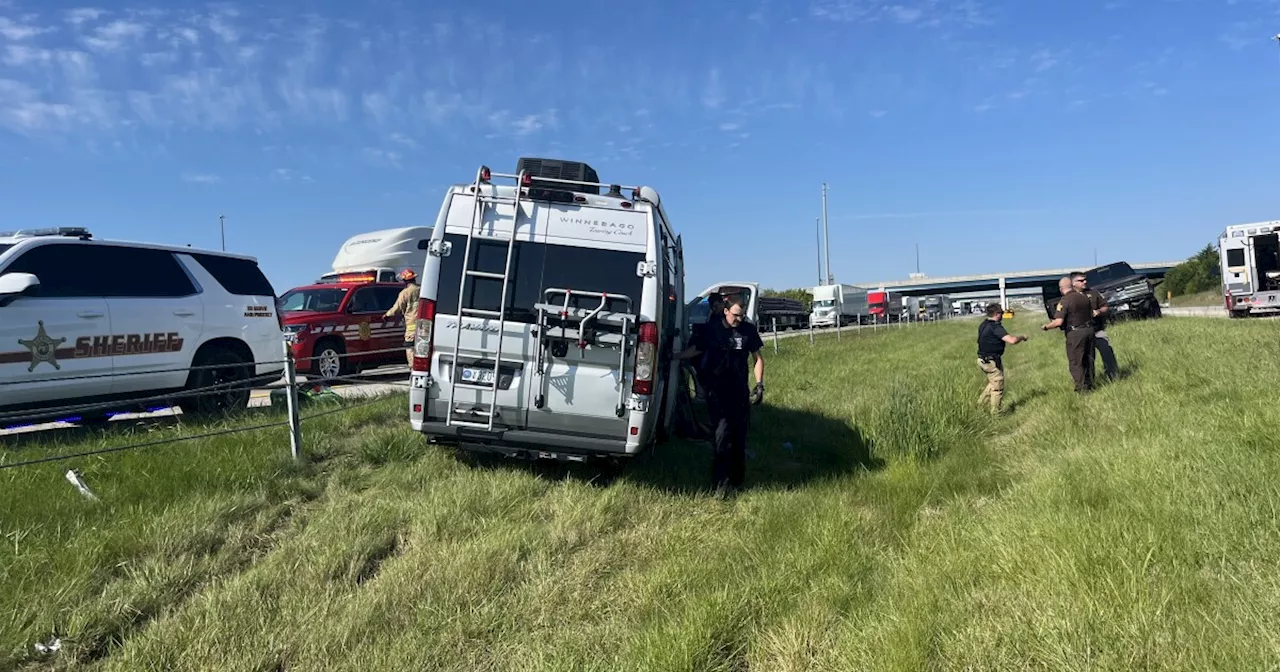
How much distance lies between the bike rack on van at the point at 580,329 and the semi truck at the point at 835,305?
48.5 m

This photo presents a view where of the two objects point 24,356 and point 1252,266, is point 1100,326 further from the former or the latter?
point 1252,266

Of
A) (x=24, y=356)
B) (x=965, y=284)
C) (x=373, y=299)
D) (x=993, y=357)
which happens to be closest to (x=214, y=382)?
(x=24, y=356)

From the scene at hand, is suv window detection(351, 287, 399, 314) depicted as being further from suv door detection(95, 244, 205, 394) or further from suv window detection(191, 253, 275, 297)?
suv door detection(95, 244, 205, 394)

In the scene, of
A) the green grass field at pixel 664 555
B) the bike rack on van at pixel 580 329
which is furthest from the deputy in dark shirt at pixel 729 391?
the bike rack on van at pixel 580 329

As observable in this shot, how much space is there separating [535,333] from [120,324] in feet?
16.2

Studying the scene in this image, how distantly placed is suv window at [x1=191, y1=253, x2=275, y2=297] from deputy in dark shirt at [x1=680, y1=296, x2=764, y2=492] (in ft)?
20.1

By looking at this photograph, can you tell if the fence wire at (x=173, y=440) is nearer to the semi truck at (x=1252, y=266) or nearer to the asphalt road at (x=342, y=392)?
the asphalt road at (x=342, y=392)

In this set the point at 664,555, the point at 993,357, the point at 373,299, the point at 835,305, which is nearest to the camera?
the point at 664,555

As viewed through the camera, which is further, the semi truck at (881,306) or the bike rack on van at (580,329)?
the semi truck at (881,306)

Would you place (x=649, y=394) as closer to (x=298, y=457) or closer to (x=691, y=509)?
(x=691, y=509)

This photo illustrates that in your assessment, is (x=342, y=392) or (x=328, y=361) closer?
(x=342, y=392)

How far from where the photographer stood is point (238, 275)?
32.1 ft

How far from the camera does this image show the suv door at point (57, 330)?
24.0ft

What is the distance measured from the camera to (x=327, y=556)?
479 centimetres
